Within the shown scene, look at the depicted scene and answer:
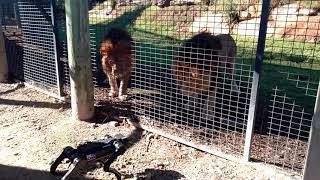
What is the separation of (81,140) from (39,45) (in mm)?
2604

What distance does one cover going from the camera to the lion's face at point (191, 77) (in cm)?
476

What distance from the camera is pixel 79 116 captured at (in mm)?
5301

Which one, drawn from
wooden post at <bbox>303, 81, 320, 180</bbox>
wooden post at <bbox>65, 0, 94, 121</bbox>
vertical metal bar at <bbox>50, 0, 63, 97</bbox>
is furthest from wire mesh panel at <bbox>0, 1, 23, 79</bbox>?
wooden post at <bbox>303, 81, 320, 180</bbox>

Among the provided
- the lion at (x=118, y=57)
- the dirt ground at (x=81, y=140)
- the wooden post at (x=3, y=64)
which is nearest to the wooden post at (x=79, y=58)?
the dirt ground at (x=81, y=140)

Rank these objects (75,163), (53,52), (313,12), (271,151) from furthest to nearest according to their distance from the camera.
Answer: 1. (313,12)
2. (53,52)
3. (271,151)
4. (75,163)

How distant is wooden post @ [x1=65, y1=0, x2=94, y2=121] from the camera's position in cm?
491

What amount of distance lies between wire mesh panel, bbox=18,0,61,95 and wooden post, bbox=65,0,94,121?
1.09 m

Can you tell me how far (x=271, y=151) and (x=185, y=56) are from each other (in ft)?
5.63

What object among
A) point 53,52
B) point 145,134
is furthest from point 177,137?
point 53,52

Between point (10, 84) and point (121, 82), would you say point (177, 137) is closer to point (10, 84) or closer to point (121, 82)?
point (121, 82)

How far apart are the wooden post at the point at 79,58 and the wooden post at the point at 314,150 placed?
350cm

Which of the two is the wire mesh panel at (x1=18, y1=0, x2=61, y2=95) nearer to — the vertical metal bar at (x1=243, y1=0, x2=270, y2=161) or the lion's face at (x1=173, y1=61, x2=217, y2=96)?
the lion's face at (x1=173, y1=61, x2=217, y2=96)

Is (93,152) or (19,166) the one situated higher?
(93,152)

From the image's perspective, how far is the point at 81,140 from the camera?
4.75 metres
